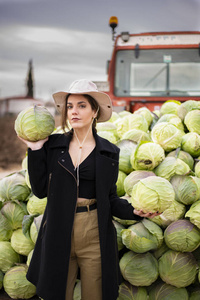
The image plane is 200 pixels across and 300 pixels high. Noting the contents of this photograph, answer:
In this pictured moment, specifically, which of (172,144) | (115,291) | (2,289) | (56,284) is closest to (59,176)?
(56,284)

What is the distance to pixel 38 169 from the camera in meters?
1.95

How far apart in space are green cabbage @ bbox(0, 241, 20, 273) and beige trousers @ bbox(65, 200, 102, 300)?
4.15ft

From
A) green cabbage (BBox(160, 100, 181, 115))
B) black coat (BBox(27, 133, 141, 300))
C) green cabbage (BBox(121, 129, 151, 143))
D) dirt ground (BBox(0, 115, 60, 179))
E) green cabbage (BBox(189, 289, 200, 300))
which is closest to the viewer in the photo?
black coat (BBox(27, 133, 141, 300))

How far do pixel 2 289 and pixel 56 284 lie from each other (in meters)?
1.55

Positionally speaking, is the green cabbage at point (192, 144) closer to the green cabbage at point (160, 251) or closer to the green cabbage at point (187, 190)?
the green cabbage at point (187, 190)

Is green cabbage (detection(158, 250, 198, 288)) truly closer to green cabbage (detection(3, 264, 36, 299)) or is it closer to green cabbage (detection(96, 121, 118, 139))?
green cabbage (detection(3, 264, 36, 299))

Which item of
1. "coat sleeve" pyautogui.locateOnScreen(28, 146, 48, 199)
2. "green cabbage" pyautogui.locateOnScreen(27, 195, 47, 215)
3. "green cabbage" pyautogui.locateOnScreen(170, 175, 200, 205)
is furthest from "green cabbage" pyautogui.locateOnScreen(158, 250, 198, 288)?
"coat sleeve" pyautogui.locateOnScreen(28, 146, 48, 199)

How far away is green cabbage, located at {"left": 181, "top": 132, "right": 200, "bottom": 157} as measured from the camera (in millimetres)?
3166

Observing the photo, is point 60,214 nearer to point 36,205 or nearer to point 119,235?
point 119,235

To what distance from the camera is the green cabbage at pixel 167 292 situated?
2.64 meters

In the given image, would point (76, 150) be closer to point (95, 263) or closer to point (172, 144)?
point (95, 263)

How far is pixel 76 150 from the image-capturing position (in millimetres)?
2068

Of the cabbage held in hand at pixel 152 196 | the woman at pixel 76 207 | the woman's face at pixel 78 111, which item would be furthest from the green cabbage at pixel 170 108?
the woman's face at pixel 78 111

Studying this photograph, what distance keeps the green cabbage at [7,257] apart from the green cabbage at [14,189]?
0.47 metres
